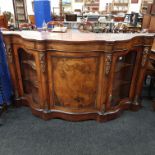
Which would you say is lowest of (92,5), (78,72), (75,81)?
(75,81)

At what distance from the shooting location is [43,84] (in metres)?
1.84

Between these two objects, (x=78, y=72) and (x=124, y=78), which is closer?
(x=78, y=72)

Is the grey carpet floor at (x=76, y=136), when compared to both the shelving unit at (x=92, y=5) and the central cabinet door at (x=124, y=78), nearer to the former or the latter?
the central cabinet door at (x=124, y=78)

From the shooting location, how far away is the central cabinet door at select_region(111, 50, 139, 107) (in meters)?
1.96

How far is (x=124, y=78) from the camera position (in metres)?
2.17

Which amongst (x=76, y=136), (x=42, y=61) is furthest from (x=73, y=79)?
(x=76, y=136)

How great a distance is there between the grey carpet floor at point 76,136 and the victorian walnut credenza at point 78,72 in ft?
0.40

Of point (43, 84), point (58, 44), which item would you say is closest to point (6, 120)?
point (43, 84)

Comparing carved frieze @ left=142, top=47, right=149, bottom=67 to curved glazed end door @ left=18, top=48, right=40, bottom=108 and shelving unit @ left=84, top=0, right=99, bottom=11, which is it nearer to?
curved glazed end door @ left=18, top=48, right=40, bottom=108

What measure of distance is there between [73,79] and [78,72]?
108 mm

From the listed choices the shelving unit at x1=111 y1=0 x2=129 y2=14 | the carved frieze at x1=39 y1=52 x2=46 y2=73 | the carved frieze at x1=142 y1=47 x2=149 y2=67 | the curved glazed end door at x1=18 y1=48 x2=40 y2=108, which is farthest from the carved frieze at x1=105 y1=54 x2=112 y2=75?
the shelving unit at x1=111 y1=0 x2=129 y2=14

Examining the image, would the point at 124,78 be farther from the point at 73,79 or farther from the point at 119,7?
the point at 119,7

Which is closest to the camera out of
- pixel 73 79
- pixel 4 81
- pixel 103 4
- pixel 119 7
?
pixel 73 79

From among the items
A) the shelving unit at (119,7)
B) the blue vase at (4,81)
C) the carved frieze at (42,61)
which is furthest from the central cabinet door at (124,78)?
the shelving unit at (119,7)
